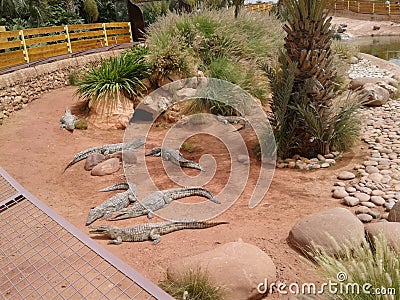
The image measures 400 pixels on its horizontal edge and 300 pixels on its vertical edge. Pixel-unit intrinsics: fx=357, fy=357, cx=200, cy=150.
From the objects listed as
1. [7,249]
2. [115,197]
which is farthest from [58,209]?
[7,249]

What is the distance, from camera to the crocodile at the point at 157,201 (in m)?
3.86

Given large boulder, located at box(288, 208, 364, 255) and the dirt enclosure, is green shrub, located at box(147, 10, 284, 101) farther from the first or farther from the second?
large boulder, located at box(288, 208, 364, 255)

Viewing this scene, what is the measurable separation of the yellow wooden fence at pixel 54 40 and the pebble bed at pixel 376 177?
7.89 meters

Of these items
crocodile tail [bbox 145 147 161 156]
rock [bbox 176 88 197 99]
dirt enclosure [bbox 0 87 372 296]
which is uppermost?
rock [bbox 176 88 197 99]

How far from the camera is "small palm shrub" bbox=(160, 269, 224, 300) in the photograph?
2393 millimetres

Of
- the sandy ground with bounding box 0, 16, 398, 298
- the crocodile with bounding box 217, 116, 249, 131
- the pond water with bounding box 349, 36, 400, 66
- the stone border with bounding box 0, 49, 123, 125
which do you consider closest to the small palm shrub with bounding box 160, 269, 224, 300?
the sandy ground with bounding box 0, 16, 398, 298

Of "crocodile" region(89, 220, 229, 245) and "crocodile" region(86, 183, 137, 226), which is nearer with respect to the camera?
"crocodile" region(89, 220, 229, 245)

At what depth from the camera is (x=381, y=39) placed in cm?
2083

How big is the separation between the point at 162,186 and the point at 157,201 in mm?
632

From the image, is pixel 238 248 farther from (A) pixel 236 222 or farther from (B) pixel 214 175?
(B) pixel 214 175

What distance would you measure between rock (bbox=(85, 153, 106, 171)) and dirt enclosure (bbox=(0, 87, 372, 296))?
13cm

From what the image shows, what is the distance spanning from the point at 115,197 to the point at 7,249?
1.25m

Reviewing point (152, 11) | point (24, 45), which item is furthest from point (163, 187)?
point (152, 11)

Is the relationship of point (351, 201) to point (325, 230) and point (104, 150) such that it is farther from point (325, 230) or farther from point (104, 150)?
point (104, 150)
